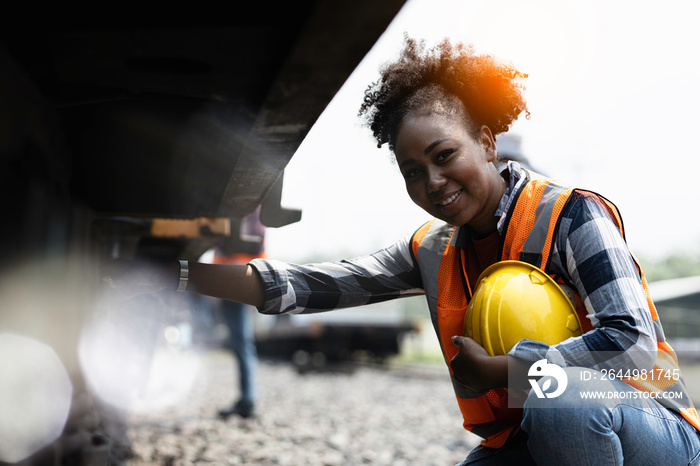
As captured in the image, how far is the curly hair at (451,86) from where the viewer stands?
2.07 m

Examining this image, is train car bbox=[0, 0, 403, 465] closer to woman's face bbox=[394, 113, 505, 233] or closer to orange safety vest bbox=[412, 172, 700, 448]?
woman's face bbox=[394, 113, 505, 233]

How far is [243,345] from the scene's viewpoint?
6.23 meters

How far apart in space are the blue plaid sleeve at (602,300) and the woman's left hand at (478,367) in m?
0.07

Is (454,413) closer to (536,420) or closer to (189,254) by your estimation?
(189,254)

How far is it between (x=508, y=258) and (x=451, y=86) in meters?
0.64

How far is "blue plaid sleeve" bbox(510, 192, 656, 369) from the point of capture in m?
1.56

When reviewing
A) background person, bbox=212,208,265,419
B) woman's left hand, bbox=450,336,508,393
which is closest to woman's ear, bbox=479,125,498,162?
woman's left hand, bbox=450,336,508,393

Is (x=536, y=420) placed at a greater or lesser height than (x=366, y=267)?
lesser

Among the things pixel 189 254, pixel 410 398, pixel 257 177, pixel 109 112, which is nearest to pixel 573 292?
pixel 257 177

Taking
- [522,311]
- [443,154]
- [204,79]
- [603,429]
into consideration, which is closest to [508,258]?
[522,311]

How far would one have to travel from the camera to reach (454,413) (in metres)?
7.09

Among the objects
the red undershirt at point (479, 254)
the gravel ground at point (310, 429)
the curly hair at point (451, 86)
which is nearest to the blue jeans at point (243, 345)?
the gravel ground at point (310, 429)

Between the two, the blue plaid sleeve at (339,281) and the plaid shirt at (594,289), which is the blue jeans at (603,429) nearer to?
the plaid shirt at (594,289)

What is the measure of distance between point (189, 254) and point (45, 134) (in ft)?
9.36
